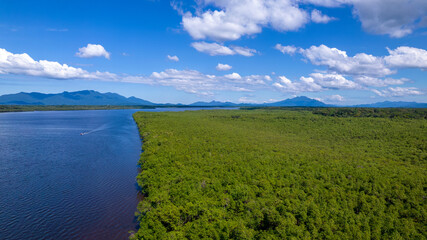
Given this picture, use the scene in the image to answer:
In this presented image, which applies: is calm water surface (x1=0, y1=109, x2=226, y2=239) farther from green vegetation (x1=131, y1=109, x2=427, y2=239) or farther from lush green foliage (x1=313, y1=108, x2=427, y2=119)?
lush green foliage (x1=313, y1=108, x2=427, y2=119)

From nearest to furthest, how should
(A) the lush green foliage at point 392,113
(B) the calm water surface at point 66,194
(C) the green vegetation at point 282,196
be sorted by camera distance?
1. (C) the green vegetation at point 282,196
2. (B) the calm water surface at point 66,194
3. (A) the lush green foliage at point 392,113

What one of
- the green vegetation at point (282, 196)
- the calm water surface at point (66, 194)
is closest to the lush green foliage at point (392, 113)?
the green vegetation at point (282, 196)

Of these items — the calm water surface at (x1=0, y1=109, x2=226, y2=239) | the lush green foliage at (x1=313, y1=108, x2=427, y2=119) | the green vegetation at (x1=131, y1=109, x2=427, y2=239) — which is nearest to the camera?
the green vegetation at (x1=131, y1=109, x2=427, y2=239)

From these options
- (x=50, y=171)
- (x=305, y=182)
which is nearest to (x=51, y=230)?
(x=50, y=171)

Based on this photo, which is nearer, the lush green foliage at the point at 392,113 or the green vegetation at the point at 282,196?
the green vegetation at the point at 282,196

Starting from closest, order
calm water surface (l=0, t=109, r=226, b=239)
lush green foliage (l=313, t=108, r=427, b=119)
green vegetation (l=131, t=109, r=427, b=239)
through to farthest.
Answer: green vegetation (l=131, t=109, r=427, b=239) → calm water surface (l=0, t=109, r=226, b=239) → lush green foliage (l=313, t=108, r=427, b=119)

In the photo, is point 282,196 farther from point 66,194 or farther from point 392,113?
point 392,113

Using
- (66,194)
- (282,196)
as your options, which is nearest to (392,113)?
(282,196)

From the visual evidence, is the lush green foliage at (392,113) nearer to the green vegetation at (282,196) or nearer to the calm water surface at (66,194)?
the green vegetation at (282,196)

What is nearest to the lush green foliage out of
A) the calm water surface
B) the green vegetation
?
the green vegetation

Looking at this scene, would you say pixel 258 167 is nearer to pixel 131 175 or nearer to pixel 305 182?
pixel 305 182

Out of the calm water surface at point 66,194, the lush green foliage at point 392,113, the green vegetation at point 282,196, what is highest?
the lush green foliage at point 392,113
